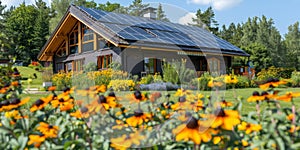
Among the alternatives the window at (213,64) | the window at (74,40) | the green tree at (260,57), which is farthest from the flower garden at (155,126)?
the green tree at (260,57)

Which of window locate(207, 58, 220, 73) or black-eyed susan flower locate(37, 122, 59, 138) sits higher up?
window locate(207, 58, 220, 73)

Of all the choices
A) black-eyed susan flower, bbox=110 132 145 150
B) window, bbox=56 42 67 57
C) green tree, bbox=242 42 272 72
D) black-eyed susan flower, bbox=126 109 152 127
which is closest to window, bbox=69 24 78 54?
window, bbox=56 42 67 57

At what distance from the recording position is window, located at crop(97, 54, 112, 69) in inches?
514

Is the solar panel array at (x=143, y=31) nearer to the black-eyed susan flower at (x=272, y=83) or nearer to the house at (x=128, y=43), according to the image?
the house at (x=128, y=43)

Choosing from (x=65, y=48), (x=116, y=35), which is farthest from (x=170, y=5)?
(x=65, y=48)

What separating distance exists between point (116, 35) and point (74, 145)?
9.65 m

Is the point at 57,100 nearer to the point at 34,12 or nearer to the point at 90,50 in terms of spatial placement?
the point at 90,50

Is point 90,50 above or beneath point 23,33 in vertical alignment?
beneath

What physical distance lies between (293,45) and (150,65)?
1102 inches

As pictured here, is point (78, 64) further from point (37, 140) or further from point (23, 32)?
point (23, 32)

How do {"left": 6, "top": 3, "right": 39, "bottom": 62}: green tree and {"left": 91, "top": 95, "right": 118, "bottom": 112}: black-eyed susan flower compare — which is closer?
{"left": 91, "top": 95, "right": 118, "bottom": 112}: black-eyed susan flower

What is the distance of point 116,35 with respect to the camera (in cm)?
1085

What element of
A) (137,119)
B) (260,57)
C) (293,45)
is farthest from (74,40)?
(293,45)

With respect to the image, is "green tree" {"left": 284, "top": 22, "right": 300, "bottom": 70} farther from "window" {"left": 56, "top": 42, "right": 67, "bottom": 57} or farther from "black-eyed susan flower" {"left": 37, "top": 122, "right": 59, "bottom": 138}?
"black-eyed susan flower" {"left": 37, "top": 122, "right": 59, "bottom": 138}
